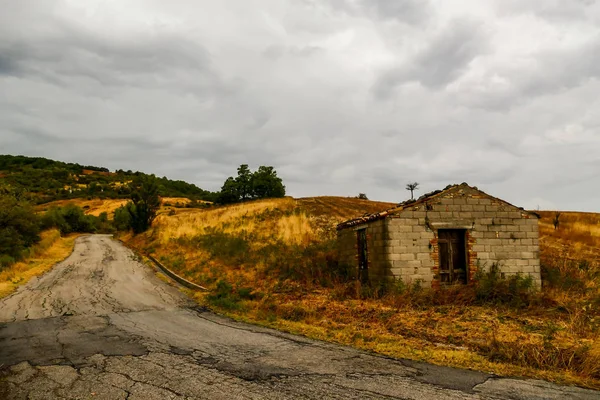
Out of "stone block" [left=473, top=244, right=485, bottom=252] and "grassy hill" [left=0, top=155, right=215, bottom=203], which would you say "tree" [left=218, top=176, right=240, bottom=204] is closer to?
"grassy hill" [left=0, top=155, right=215, bottom=203]

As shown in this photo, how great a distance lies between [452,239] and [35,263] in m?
19.9

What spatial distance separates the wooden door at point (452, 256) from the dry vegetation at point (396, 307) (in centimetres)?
87

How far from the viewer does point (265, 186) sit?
51469mm

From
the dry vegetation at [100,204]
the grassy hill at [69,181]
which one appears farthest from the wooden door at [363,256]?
the grassy hill at [69,181]

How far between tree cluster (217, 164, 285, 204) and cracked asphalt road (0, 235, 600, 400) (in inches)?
1587

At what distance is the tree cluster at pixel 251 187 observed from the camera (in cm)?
5159

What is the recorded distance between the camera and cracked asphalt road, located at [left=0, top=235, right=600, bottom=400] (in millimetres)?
5434

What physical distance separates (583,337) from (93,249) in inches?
1029

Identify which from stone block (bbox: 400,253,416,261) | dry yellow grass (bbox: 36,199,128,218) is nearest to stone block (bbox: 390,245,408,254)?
stone block (bbox: 400,253,416,261)

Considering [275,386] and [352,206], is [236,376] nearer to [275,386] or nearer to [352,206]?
[275,386]

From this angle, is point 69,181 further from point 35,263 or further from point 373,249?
point 373,249

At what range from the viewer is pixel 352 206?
3803cm

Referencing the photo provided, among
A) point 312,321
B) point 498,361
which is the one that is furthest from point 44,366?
point 498,361

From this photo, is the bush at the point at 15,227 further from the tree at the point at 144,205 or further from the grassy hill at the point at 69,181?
the grassy hill at the point at 69,181
